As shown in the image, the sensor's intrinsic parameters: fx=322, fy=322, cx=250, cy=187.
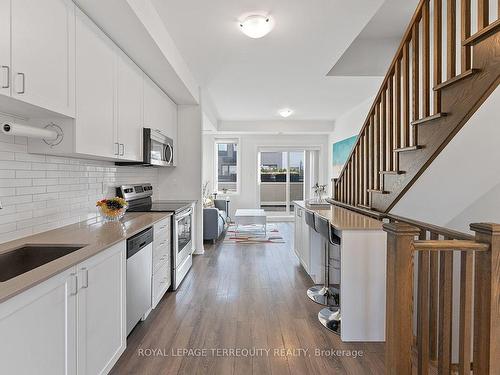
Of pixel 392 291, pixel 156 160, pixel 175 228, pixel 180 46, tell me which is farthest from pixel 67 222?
pixel 392 291

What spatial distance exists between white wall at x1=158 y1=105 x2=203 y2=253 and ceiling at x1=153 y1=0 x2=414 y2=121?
0.57 meters

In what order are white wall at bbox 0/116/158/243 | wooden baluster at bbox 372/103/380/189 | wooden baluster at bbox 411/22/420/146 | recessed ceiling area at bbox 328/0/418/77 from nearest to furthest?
white wall at bbox 0/116/158/243, wooden baluster at bbox 411/22/420/146, wooden baluster at bbox 372/103/380/189, recessed ceiling area at bbox 328/0/418/77

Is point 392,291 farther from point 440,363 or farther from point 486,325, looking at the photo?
point 440,363

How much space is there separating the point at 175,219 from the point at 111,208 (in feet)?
2.94

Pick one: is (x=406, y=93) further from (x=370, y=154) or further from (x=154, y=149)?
(x=154, y=149)

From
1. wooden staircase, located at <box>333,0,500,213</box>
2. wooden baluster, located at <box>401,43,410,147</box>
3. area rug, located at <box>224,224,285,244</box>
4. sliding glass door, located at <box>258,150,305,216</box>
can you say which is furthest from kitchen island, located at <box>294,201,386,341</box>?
→ sliding glass door, located at <box>258,150,305,216</box>

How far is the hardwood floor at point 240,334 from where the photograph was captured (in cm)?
Answer: 217

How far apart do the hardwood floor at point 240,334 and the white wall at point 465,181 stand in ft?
4.33

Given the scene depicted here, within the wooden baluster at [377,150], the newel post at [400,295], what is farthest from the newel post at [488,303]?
the wooden baluster at [377,150]

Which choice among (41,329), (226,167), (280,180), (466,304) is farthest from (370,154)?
(226,167)

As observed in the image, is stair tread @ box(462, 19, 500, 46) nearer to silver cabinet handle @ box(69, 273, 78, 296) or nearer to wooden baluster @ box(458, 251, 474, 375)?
wooden baluster @ box(458, 251, 474, 375)

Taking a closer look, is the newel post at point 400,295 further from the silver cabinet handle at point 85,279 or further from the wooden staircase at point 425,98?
the silver cabinet handle at point 85,279

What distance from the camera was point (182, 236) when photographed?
3.84 m

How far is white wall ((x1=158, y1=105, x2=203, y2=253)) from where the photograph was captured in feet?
16.1
